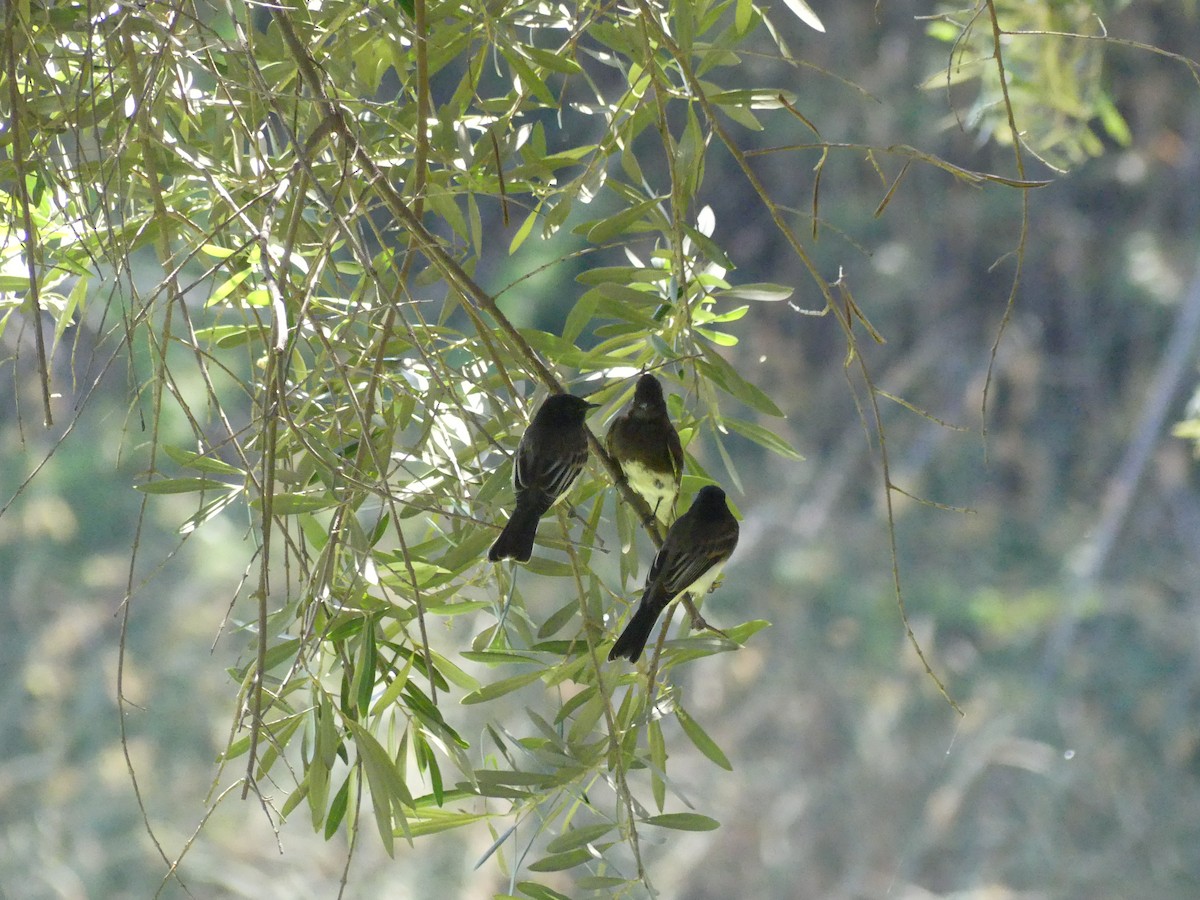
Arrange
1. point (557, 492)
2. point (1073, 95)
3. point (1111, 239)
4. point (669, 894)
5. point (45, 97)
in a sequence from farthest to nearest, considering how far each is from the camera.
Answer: point (1111, 239), point (669, 894), point (1073, 95), point (45, 97), point (557, 492)

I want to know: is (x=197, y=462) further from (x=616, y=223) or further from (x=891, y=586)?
(x=891, y=586)

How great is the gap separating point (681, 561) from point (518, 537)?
19 centimetres

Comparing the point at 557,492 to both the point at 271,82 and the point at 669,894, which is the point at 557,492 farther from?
the point at 669,894

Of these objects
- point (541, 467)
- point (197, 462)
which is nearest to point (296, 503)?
point (197, 462)

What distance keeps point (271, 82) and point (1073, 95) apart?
171 centimetres

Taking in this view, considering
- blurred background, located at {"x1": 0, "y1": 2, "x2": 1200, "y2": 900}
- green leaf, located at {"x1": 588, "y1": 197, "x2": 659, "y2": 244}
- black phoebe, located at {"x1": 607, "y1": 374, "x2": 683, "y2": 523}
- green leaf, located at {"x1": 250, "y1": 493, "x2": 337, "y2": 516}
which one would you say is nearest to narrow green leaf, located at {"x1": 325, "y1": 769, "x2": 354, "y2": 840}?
green leaf, located at {"x1": 250, "y1": 493, "x2": 337, "y2": 516}

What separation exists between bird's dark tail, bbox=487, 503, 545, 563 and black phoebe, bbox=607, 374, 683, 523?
247 millimetres

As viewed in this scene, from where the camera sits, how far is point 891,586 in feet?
16.5

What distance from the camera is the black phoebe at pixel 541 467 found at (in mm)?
1224

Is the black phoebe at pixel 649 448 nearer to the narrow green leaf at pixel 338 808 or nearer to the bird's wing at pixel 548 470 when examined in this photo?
the bird's wing at pixel 548 470

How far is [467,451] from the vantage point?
1.52 metres

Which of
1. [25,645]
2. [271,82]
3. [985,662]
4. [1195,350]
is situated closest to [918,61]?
[1195,350]

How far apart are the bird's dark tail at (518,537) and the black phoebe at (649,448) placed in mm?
247

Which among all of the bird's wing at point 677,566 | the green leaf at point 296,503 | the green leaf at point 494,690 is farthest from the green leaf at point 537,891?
the green leaf at point 296,503
